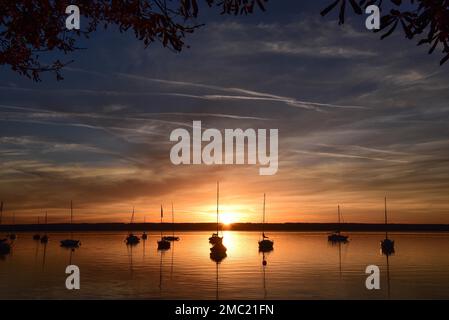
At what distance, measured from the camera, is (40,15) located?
8156 mm

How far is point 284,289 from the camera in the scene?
69.8 meters

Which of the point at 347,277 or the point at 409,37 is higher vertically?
the point at 409,37

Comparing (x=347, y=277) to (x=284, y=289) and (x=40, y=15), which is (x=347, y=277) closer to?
(x=284, y=289)

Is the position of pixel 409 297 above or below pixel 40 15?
below

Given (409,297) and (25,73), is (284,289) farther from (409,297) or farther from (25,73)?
(25,73)
